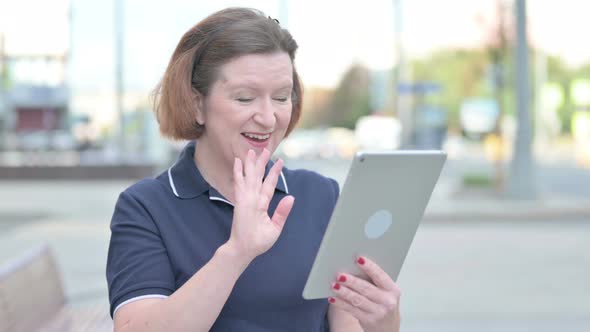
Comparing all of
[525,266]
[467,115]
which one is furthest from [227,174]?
[467,115]

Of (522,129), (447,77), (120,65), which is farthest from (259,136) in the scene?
(447,77)

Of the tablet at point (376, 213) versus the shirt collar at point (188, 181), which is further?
the shirt collar at point (188, 181)

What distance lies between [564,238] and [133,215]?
10476 millimetres

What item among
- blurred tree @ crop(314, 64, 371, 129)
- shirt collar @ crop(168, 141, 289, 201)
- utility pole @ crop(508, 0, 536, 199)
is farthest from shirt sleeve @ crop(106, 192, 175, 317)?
blurred tree @ crop(314, 64, 371, 129)

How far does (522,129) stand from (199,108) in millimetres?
14373

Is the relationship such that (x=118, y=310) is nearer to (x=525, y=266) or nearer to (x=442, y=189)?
(x=525, y=266)

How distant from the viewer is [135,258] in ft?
6.96

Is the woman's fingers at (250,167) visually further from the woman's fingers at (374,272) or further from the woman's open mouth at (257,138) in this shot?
the woman's fingers at (374,272)

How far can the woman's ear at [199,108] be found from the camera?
230 cm

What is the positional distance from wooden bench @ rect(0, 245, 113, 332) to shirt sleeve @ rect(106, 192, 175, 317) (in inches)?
58.5

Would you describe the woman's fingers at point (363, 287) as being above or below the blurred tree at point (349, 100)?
above

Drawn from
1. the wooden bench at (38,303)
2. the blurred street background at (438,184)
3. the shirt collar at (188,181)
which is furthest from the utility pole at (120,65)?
the shirt collar at (188,181)

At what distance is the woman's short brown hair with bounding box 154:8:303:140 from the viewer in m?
2.20

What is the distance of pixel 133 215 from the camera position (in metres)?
2.20
